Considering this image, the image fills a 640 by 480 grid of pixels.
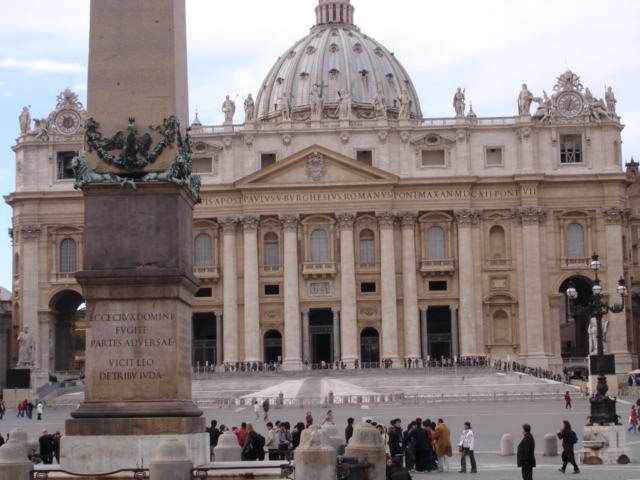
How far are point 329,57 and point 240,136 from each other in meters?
34.4

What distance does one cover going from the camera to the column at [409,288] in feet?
270

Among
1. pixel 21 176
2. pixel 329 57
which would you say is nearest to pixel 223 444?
pixel 21 176

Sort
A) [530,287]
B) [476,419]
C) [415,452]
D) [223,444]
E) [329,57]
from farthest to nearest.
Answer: [329,57], [530,287], [476,419], [415,452], [223,444]

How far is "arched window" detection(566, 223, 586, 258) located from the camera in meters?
83.8

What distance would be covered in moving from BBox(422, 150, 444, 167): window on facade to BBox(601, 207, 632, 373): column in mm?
11060

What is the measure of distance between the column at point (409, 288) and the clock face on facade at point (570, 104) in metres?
12.3

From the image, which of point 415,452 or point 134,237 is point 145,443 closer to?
point 134,237

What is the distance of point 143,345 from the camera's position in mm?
16766

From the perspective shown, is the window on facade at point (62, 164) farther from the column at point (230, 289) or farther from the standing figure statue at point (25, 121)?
the column at point (230, 289)

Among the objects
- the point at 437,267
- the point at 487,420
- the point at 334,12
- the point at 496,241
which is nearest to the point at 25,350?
the point at 437,267

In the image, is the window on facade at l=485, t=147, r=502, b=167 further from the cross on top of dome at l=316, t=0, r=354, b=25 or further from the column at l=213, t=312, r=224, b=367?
the cross on top of dome at l=316, t=0, r=354, b=25

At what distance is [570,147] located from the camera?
279ft

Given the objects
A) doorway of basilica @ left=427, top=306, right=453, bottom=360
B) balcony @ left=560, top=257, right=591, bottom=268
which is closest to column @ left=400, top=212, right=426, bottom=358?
doorway of basilica @ left=427, top=306, right=453, bottom=360

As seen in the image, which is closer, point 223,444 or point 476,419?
point 223,444
